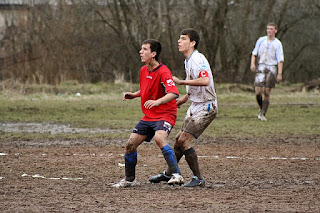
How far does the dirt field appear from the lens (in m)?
5.54

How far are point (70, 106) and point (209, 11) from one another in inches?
479

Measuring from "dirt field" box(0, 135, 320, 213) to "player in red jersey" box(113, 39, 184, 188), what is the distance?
0.26 metres

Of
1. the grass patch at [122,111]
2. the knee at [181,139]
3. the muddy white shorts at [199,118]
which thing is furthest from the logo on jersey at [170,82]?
the grass patch at [122,111]

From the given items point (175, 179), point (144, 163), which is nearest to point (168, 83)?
point (175, 179)

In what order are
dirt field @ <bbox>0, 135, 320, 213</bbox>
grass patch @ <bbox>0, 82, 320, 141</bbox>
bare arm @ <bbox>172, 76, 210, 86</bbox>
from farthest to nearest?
1. grass patch @ <bbox>0, 82, 320, 141</bbox>
2. bare arm @ <bbox>172, 76, 210, 86</bbox>
3. dirt field @ <bbox>0, 135, 320, 213</bbox>

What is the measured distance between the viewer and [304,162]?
8617 mm

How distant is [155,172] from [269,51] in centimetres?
742

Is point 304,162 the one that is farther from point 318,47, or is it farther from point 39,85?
point 318,47

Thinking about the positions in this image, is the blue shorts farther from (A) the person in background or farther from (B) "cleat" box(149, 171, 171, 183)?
(A) the person in background

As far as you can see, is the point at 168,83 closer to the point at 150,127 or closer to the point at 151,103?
the point at 151,103

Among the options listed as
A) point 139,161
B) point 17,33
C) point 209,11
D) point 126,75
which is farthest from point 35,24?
point 139,161

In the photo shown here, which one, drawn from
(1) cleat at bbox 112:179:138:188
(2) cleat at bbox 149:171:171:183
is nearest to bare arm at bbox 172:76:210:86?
(2) cleat at bbox 149:171:171:183

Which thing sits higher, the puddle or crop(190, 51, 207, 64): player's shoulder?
crop(190, 51, 207, 64): player's shoulder

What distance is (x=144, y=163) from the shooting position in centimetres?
858
